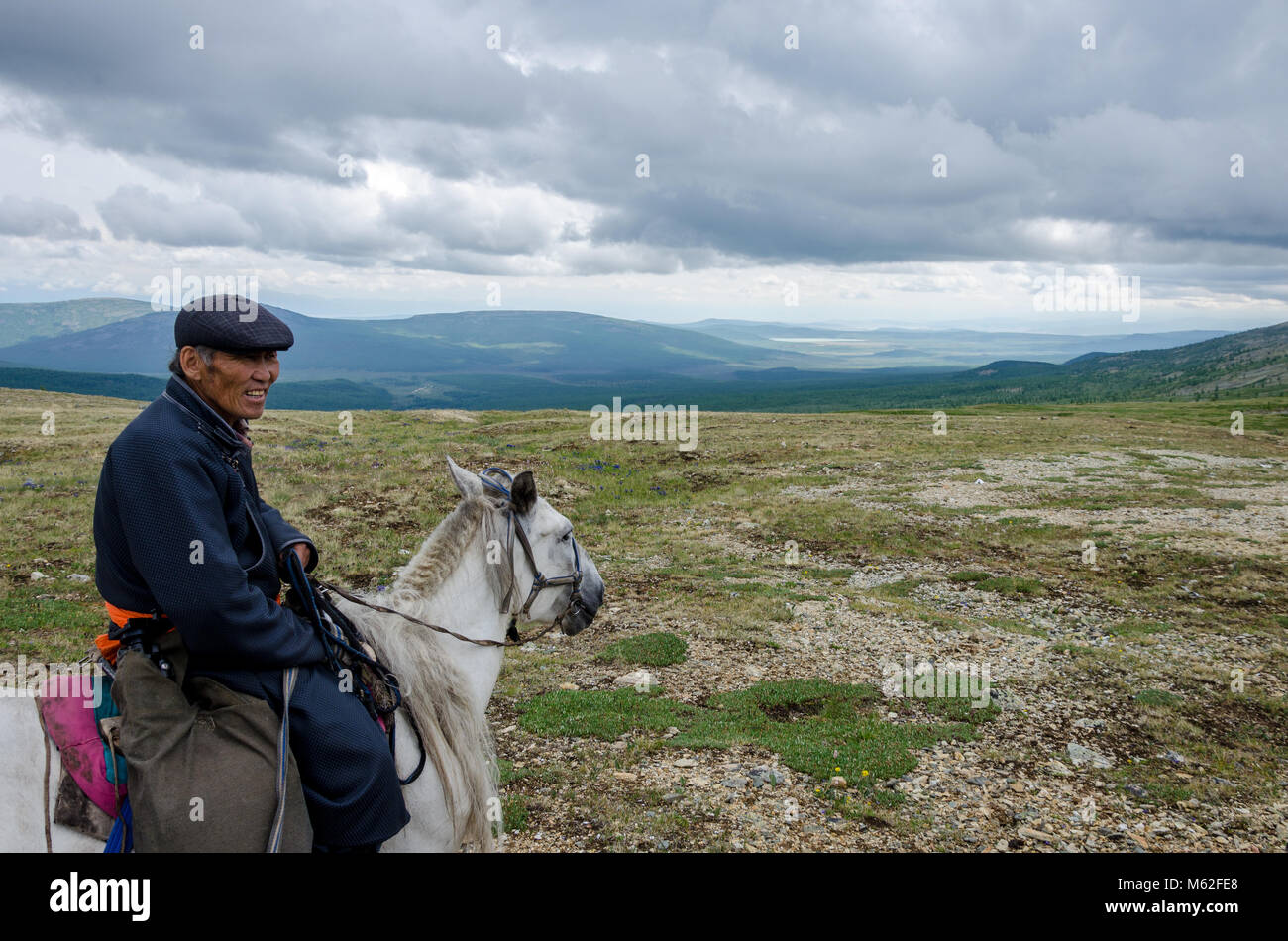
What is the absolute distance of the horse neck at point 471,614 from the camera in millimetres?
5016

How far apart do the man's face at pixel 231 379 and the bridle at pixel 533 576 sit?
164cm

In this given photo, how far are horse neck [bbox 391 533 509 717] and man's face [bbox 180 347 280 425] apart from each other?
5.23 ft

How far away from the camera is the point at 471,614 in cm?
516

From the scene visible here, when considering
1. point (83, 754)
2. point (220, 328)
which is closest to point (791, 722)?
point (83, 754)

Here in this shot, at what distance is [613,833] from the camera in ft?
24.0

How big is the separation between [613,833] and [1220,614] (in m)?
14.7

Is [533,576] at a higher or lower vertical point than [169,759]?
higher

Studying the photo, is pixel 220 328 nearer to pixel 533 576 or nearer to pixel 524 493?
pixel 524 493

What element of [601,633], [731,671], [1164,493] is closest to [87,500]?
[601,633]

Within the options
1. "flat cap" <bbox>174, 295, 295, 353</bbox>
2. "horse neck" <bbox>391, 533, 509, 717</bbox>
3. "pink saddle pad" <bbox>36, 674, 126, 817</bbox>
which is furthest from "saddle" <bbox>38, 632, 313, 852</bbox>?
"flat cap" <bbox>174, 295, 295, 353</bbox>

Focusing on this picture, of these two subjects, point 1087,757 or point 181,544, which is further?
point 1087,757

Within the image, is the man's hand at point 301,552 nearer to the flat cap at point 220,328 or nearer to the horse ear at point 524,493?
the flat cap at point 220,328

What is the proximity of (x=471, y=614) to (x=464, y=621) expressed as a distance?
0.24 feet

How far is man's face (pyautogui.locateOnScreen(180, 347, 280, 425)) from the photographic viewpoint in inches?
154
